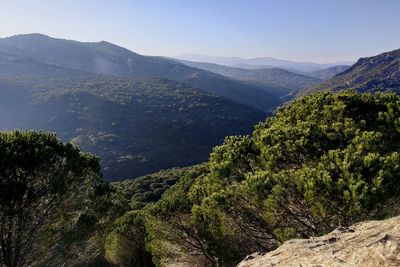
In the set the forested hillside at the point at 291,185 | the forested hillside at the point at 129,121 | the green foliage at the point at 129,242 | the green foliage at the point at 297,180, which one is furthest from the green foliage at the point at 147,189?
the forested hillside at the point at 129,121

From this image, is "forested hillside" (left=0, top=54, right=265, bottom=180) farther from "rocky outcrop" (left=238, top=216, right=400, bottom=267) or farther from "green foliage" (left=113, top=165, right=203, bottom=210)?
"rocky outcrop" (left=238, top=216, right=400, bottom=267)

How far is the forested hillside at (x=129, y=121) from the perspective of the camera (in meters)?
116

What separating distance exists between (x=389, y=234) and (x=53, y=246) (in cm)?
1274

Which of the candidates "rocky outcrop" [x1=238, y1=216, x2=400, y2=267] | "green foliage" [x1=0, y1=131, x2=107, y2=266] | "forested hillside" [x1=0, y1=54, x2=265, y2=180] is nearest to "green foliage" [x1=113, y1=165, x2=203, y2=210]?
"green foliage" [x1=0, y1=131, x2=107, y2=266]

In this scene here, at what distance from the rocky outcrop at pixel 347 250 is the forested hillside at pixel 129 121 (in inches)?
3708

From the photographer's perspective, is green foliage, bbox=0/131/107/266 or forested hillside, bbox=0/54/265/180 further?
forested hillside, bbox=0/54/265/180

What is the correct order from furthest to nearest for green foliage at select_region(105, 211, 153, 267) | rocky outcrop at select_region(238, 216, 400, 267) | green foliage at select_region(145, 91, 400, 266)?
green foliage at select_region(105, 211, 153, 267)
green foliage at select_region(145, 91, 400, 266)
rocky outcrop at select_region(238, 216, 400, 267)

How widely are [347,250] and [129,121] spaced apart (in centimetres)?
14680

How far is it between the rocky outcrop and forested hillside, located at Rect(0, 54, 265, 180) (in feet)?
309

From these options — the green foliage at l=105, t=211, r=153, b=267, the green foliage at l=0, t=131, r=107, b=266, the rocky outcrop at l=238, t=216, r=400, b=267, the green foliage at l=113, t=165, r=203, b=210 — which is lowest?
the green foliage at l=113, t=165, r=203, b=210

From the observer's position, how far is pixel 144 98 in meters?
192

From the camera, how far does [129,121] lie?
150 m

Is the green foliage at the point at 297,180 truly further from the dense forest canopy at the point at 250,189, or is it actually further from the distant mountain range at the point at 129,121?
the distant mountain range at the point at 129,121

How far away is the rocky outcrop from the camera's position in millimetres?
5809
